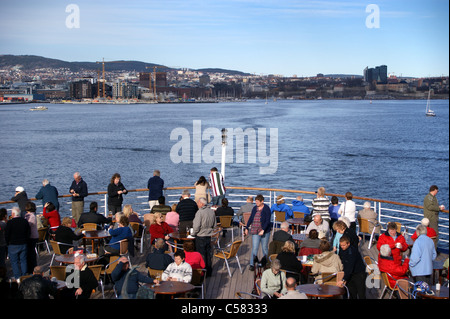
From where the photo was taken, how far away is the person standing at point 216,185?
34.0ft

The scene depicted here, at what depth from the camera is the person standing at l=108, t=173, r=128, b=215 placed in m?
10.3

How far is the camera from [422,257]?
6582mm

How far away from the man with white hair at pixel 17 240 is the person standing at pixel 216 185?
408cm

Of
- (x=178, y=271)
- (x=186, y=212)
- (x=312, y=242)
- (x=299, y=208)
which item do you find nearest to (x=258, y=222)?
(x=312, y=242)

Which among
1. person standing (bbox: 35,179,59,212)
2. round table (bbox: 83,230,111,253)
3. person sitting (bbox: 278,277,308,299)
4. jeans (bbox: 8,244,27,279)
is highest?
person standing (bbox: 35,179,59,212)

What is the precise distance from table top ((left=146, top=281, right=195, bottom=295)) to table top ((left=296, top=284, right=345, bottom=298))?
1296mm

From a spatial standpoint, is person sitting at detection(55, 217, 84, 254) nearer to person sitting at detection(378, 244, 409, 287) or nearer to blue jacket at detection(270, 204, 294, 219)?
blue jacket at detection(270, 204, 294, 219)

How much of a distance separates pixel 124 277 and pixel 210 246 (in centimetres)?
195

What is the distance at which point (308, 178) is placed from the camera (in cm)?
3903

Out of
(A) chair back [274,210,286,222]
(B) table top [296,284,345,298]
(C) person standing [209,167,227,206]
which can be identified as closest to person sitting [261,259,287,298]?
(B) table top [296,284,345,298]

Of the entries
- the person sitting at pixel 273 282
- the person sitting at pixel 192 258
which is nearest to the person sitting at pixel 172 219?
the person sitting at pixel 192 258

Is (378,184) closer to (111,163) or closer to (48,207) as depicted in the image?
(111,163)

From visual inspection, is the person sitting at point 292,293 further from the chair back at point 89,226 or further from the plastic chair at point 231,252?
the chair back at point 89,226
